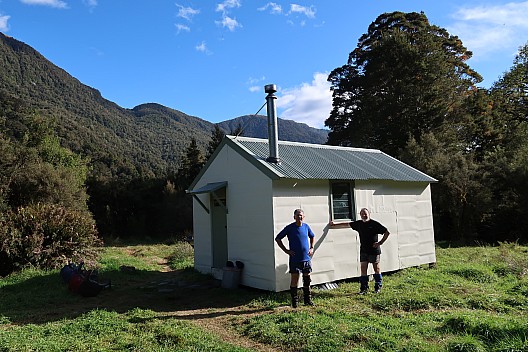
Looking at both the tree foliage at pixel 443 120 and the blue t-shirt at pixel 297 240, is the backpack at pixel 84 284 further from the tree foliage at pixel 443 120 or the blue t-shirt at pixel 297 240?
the tree foliage at pixel 443 120

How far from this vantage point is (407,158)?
886 inches

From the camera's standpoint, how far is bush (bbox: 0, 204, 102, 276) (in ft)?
36.3

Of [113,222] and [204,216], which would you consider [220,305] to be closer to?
[204,216]

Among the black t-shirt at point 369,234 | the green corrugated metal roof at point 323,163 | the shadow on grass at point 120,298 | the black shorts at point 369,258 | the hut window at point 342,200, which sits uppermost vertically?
the green corrugated metal roof at point 323,163

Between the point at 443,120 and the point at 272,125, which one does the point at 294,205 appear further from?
the point at 443,120

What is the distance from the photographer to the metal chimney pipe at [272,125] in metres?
9.05

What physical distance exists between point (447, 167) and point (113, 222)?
24027 millimetres

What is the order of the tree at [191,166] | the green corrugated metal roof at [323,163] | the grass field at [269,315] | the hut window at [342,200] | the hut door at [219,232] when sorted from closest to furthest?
the grass field at [269,315] → the green corrugated metal roof at [323,163] → the hut window at [342,200] → the hut door at [219,232] → the tree at [191,166]

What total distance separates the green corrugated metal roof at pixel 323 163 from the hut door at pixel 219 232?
1.91 m

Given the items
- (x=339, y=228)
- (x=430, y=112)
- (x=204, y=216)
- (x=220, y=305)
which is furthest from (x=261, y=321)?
(x=430, y=112)

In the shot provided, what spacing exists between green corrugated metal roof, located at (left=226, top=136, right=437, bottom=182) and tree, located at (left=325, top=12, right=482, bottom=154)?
1360 cm

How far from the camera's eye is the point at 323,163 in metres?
10.0

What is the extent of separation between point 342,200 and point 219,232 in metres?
3.48

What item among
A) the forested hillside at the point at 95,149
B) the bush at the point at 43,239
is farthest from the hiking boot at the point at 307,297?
the bush at the point at 43,239
